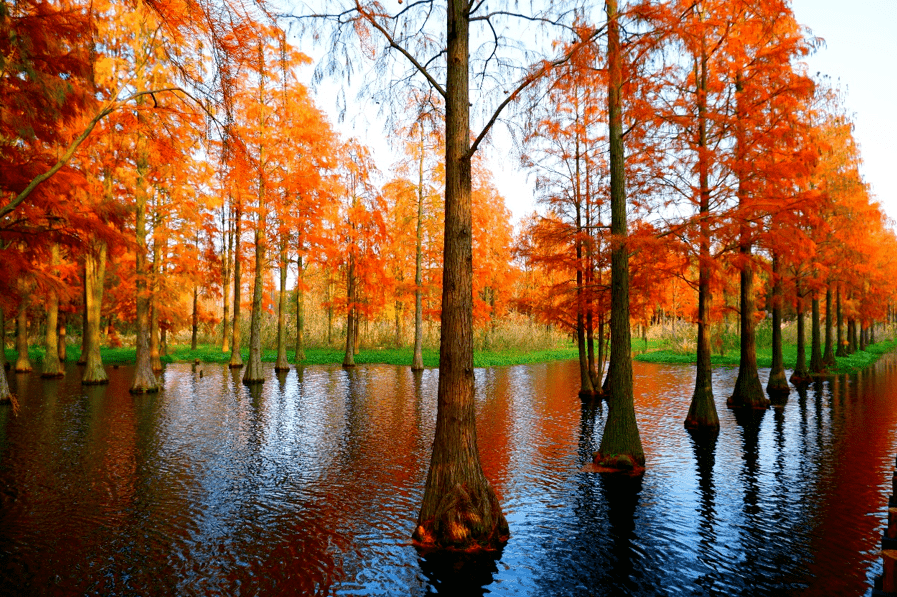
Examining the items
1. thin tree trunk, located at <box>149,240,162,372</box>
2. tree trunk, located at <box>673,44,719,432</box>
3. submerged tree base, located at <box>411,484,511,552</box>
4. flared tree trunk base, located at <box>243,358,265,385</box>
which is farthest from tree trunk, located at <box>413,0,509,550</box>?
thin tree trunk, located at <box>149,240,162,372</box>

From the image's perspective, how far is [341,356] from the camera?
35062 mm

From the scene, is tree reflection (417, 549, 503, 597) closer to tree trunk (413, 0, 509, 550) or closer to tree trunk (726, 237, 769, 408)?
tree trunk (413, 0, 509, 550)

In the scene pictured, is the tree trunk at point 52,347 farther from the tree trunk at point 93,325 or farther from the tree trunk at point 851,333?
the tree trunk at point 851,333

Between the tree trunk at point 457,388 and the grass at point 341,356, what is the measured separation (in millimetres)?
23155

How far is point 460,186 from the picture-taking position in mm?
7289

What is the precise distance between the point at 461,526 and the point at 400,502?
217 cm

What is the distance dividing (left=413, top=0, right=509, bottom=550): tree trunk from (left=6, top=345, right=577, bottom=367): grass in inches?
912

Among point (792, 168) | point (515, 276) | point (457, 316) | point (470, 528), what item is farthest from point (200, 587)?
point (515, 276)

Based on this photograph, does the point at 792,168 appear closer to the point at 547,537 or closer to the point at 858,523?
the point at 858,523

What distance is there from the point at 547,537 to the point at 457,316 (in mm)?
3204

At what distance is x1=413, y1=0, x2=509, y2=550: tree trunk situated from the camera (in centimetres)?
693

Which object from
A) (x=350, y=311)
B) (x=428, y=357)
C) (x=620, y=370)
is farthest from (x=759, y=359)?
(x=620, y=370)

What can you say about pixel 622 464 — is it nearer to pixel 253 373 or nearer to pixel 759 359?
pixel 253 373

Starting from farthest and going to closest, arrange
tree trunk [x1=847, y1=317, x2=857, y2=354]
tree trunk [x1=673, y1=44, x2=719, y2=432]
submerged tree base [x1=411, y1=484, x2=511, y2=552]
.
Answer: tree trunk [x1=847, y1=317, x2=857, y2=354], tree trunk [x1=673, y1=44, x2=719, y2=432], submerged tree base [x1=411, y1=484, x2=511, y2=552]
